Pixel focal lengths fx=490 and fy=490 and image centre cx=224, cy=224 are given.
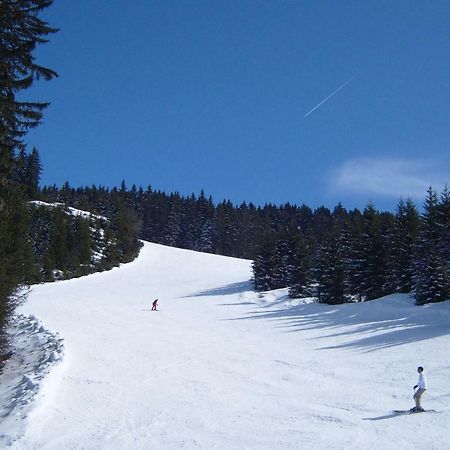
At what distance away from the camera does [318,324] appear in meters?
30.4

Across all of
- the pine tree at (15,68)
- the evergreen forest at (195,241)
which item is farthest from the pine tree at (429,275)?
the pine tree at (15,68)

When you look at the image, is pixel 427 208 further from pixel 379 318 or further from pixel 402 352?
pixel 402 352

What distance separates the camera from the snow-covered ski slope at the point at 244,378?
39.5 ft

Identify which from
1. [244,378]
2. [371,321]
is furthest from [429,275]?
[244,378]

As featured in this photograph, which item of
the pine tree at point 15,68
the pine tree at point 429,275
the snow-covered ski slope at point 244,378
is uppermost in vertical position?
the pine tree at point 15,68

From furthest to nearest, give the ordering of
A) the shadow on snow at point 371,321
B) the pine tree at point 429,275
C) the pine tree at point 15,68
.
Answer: the pine tree at point 429,275, the shadow on snow at point 371,321, the pine tree at point 15,68

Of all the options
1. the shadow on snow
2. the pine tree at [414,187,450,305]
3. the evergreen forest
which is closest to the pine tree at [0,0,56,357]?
the evergreen forest

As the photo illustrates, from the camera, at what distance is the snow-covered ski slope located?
1204 centimetres

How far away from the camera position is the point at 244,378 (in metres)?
18.3

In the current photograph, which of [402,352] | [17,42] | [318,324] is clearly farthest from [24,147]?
[318,324]

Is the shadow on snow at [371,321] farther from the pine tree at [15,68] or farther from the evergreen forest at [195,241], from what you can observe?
Result: the pine tree at [15,68]

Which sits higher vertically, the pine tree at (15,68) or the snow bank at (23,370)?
the pine tree at (15,68)

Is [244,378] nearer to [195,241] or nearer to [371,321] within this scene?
[371,321]

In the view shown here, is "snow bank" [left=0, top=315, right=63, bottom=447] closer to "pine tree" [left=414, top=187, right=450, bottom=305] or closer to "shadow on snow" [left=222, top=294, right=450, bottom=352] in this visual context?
"shadow on snow" [left=222, top=294, right=450, bottom=352]
